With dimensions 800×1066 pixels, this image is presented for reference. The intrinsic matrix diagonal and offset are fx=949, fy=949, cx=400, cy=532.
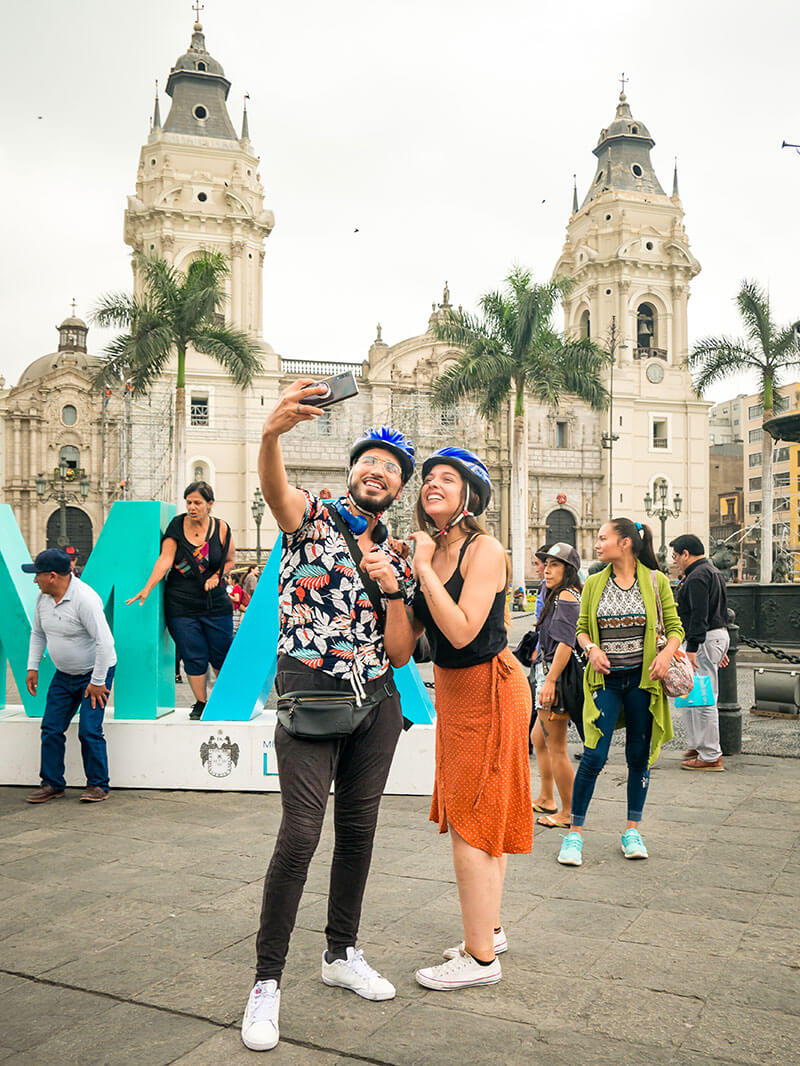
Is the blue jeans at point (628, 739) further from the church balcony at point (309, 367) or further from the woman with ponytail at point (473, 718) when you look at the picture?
the church balcony at point (309, 367)

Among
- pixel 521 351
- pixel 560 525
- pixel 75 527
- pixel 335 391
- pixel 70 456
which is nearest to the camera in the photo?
pixel 335 391

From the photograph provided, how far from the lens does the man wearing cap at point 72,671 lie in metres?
5.40

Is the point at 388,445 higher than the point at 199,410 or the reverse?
the reverse

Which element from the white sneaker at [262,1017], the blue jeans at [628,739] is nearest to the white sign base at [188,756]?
the blue jeans at [628,739]

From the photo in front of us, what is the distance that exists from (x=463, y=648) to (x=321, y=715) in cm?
49

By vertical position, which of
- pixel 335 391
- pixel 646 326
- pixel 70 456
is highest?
pixel 646 326

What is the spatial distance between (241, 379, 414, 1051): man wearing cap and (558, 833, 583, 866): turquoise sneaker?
1.53 meters

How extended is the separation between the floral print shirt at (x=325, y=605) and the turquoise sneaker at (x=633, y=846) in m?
2.07

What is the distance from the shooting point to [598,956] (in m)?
3.22

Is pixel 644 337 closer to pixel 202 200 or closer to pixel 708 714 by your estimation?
pixel 202 200

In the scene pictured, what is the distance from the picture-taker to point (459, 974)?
2.95 m

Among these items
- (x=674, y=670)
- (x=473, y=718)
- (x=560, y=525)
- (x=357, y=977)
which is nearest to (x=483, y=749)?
(x=473, y=718)

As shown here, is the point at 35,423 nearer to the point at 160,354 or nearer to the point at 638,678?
the point at 160,354

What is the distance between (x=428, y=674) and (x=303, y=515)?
9122 millimetres
